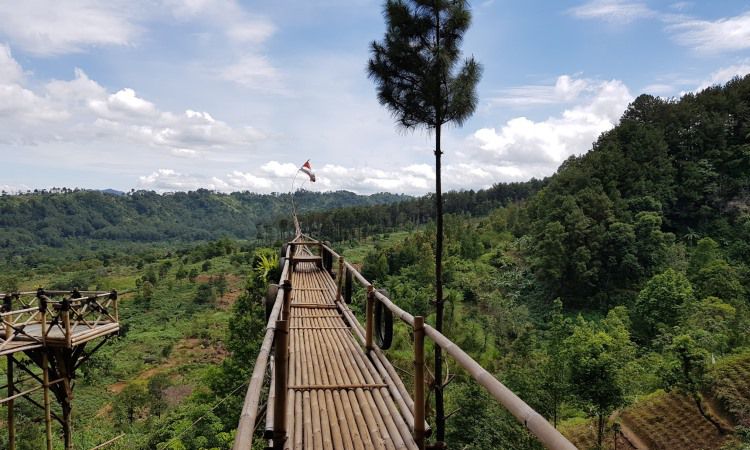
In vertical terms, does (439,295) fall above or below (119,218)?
below

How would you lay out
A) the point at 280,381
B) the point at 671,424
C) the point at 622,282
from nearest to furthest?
the point at 280,381
the point at 671,424
the point at 622,282

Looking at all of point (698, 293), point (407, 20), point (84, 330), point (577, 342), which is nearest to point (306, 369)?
point (84, 330)

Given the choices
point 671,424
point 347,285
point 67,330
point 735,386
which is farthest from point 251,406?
point 735,386

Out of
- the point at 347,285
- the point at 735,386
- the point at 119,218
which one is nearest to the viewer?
the point at 347,285

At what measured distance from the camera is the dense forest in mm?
15922

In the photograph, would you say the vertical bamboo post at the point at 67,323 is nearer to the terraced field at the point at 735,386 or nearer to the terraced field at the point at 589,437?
the terraced field at the point at 589,437

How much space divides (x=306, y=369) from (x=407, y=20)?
21.2 feet

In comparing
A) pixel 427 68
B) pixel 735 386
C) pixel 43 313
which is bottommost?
pixel 735 386

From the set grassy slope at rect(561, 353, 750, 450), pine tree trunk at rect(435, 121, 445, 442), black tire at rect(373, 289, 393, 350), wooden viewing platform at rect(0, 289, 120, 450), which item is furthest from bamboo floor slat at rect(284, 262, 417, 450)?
grassy slope at rect(561, 353, 750, 450)

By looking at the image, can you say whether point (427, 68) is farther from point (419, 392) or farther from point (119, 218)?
point (119, 218)

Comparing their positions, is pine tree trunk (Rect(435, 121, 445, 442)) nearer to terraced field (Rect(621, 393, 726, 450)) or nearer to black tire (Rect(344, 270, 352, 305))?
black tire (Rect(344, 270, 352, 305))

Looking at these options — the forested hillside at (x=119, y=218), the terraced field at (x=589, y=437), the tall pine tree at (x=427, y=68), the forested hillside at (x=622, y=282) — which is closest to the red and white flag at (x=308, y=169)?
the tall pine tree at (x=427, y=68)

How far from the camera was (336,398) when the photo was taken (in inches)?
129

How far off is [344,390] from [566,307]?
32648 mm
